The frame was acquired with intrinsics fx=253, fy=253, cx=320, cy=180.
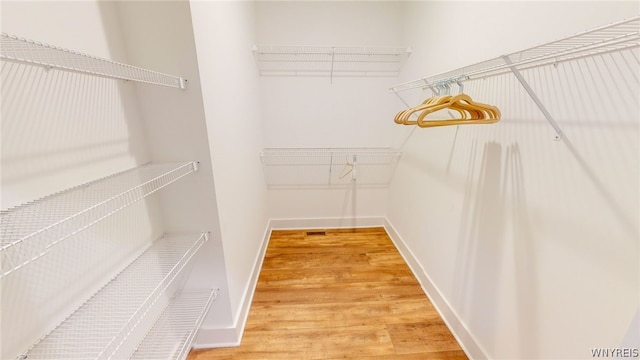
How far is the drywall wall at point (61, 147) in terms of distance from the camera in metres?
0.64

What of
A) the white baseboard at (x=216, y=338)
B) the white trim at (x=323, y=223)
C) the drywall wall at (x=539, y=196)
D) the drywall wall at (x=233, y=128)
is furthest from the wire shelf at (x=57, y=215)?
the white trim at (x=323, y=223)

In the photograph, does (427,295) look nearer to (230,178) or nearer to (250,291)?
(250,291)

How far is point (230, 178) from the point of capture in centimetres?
149

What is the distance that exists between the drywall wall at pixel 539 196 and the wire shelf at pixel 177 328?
1444mm

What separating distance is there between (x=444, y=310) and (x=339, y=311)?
69 cm

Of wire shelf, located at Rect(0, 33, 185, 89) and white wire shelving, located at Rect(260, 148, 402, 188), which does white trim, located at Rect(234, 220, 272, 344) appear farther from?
wire shelf, located at Rect(0, 33, 185, 89)

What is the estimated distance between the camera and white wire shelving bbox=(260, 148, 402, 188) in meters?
2.70

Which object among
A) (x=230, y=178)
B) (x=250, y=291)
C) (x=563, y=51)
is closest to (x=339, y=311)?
(x=250, y=291)

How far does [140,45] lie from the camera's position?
1.06 meters

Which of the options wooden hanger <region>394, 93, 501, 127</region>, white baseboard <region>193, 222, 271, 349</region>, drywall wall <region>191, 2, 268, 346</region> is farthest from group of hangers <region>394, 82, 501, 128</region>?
white baseboard <region>193, 222, 271, 349</region>

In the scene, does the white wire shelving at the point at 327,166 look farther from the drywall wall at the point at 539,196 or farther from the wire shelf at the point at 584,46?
the wire shelf at the point at 584,46

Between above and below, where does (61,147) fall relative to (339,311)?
above

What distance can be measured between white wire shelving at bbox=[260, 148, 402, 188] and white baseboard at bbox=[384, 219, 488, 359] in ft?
2.49

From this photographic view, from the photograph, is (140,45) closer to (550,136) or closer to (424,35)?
(550,136)
